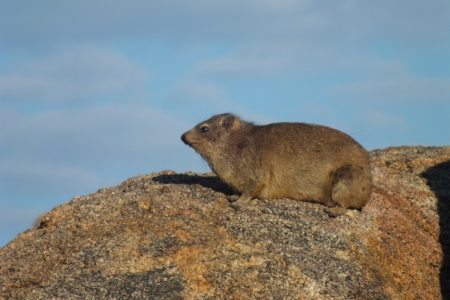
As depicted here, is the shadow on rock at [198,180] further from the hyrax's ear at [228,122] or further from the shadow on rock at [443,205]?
the shadow on rock at [443,205]

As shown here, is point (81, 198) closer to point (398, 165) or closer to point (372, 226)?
point (372, 226)

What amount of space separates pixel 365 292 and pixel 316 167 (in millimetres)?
2445

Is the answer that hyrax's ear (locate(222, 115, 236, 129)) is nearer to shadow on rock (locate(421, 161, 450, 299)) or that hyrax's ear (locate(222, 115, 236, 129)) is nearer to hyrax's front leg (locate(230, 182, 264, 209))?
hyrax's front leg (locate(230, 182, 264, 209))

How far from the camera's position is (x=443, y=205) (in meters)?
16.4

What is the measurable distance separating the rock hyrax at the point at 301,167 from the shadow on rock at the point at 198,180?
1.06 feet

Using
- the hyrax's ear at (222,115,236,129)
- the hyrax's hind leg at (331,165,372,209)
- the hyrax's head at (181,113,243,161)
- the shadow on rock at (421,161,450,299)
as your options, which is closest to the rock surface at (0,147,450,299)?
the shadow on rock at (421,161,450,299)

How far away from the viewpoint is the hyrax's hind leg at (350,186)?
545 inches

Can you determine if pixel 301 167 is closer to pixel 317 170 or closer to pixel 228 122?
pixel 317 170

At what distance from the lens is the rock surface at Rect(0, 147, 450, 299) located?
39.1 feet

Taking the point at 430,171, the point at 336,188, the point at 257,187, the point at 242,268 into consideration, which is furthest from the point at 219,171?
the point at 430,171

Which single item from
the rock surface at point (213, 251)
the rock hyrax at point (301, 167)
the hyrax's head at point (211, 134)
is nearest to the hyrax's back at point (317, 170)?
the rock hyrax at point (301, 167)

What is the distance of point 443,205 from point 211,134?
462 cm

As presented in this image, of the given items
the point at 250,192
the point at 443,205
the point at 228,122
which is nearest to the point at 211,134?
the point at 228,122

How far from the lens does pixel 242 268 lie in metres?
12.0
